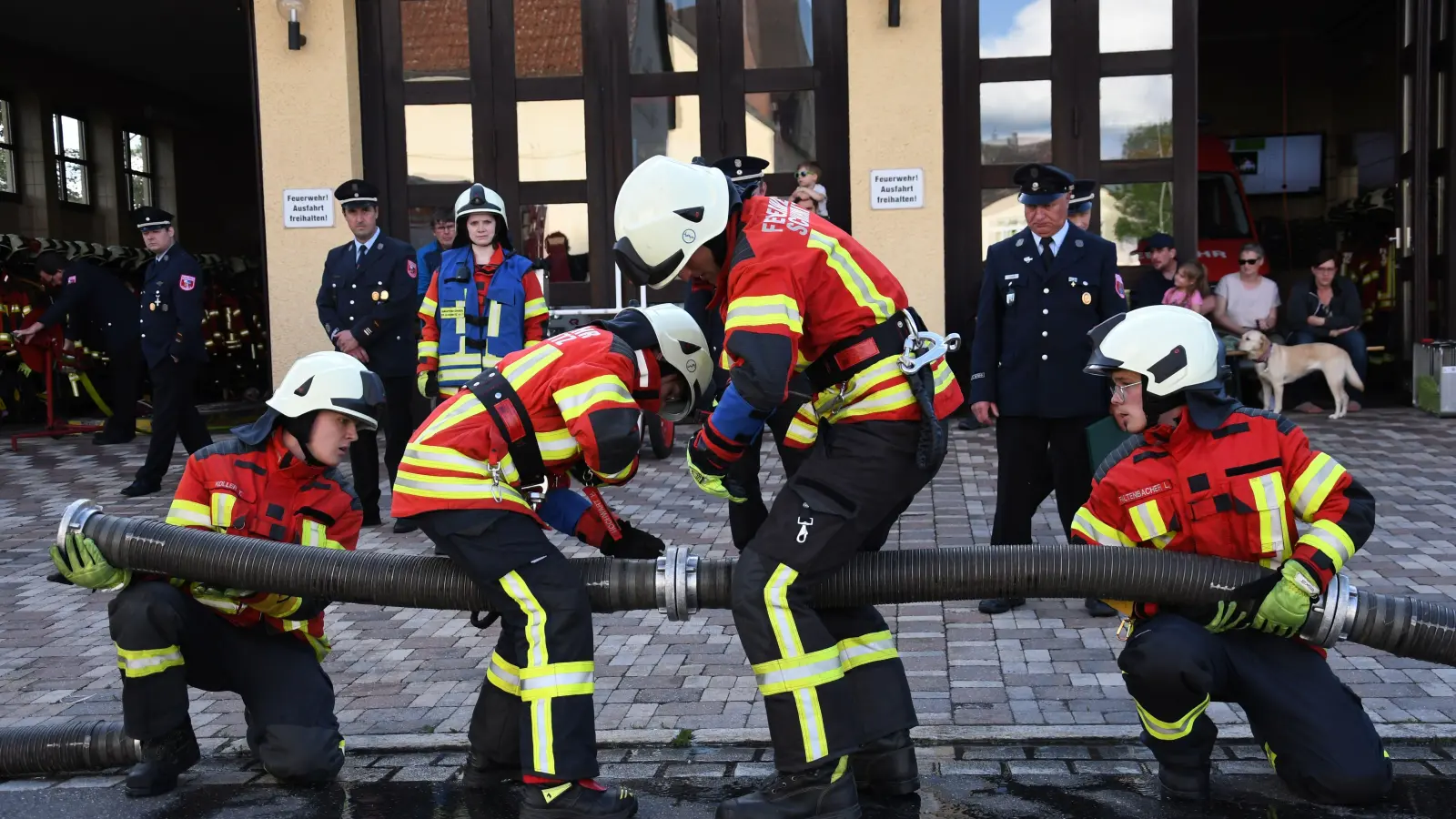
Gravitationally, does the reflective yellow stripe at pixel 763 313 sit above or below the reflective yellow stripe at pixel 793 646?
above

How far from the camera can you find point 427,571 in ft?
12.8

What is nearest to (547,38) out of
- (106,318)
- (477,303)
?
(106,318)

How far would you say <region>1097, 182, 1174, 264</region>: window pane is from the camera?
1112 centimetres

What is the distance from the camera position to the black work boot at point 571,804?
360 centimetres

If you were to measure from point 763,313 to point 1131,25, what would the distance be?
340 inches

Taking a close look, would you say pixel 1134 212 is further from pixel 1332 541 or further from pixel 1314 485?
pixel 1332 541

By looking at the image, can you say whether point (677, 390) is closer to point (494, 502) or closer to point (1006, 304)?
point (494, 502)

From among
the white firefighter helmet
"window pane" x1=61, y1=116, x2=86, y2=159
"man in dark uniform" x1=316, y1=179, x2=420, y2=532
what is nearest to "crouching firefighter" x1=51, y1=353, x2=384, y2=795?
the white firefighter helmet

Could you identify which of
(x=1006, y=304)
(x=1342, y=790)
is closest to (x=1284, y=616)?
(x=1342, y=790)

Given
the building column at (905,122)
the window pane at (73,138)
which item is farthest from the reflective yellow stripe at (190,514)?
the window pane at (73,138)

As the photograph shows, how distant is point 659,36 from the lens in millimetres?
11414

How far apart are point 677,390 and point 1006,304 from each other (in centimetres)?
238

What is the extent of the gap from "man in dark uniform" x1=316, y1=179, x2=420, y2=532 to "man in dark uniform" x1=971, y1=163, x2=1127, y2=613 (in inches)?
141

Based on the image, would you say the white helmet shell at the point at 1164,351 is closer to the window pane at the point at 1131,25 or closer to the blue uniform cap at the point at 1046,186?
the blue uniform cap at the point at 1046,186
